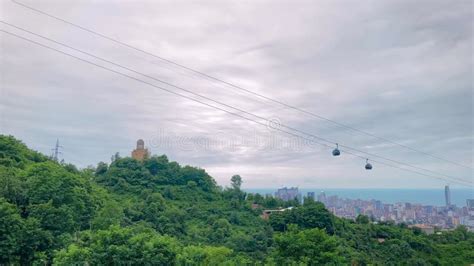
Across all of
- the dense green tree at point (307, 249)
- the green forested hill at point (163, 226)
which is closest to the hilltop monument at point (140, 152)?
the green forested hill at point (163, 226)

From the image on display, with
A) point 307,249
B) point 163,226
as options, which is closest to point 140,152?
point 163,226

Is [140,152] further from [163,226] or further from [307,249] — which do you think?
[307,249]

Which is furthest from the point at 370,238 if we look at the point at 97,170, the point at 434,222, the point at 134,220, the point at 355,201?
the point at 355,201

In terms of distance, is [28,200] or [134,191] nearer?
[28,200]

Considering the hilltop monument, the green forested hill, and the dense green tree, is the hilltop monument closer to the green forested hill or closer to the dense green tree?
the green forested hill

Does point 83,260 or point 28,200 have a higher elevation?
point 28,200

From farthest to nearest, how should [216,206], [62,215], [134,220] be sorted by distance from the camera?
[216,206], [134,220], [62,215]

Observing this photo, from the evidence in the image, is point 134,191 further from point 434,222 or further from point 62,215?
point 434,222

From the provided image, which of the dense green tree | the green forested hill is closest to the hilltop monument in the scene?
the green forested hill

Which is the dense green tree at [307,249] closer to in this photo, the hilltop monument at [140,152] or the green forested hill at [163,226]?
the green forested hill at [163,226]
